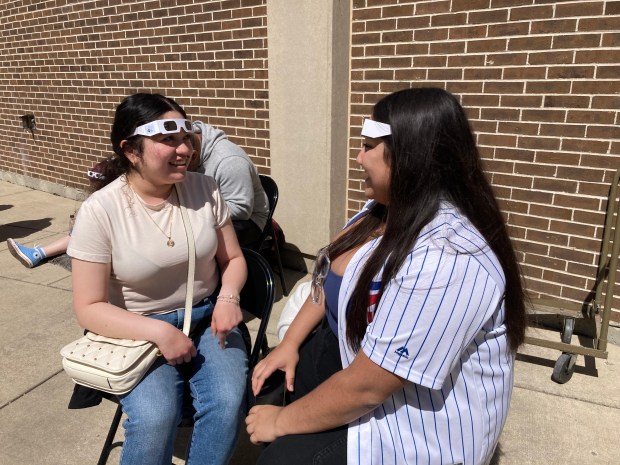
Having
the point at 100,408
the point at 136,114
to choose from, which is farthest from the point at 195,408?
the point at 136,114

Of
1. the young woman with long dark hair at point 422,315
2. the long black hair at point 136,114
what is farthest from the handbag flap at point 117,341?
the long black hair at point 136,114

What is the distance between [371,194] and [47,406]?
2.25 metres

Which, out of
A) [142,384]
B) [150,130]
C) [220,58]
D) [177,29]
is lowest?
[142,384]

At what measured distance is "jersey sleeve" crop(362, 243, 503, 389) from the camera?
1188 mm

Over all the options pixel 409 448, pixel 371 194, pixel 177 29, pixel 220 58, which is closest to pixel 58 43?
pixel 177 29

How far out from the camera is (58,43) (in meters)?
6.27

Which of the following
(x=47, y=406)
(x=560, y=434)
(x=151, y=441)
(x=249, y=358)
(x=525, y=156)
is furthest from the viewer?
A: (x=525, y=156)

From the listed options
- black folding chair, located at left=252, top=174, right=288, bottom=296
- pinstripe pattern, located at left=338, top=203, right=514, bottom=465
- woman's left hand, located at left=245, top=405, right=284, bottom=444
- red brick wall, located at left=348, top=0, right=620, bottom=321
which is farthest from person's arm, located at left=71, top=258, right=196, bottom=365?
red brick wall, located at left=348, top=0, right=620, bottom=321

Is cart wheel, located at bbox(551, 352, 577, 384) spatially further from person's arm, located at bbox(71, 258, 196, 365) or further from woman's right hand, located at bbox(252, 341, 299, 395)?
person's arm, located at bbox(71, 258, 196, 365)

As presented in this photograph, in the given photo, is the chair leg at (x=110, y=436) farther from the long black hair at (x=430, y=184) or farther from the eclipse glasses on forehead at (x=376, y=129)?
the eclipse glasses on forehead at (x=376, y=129)

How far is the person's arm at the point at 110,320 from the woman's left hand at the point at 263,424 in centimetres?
41

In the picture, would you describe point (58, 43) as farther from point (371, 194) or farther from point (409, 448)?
point (409, 448)

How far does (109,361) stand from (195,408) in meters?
0.39

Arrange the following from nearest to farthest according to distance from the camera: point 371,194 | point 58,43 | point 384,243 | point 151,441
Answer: point 384,243 < point 371,194 < point 151,441 < point 58,43
